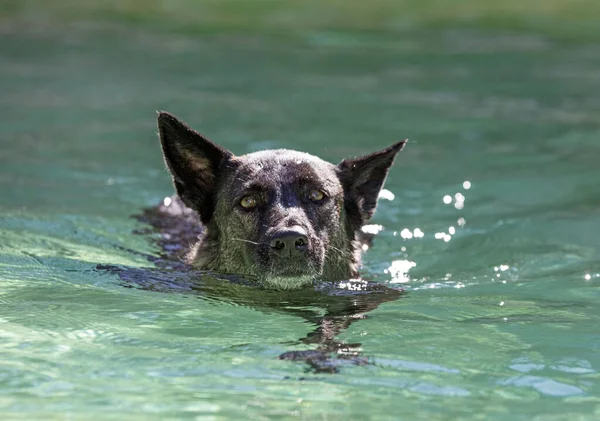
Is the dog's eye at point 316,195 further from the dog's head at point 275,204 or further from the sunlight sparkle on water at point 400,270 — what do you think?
the sunlight sparkle on water at point 400,270

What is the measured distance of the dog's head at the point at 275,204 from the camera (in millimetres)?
6516

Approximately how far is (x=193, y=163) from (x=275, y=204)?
1.03 metres

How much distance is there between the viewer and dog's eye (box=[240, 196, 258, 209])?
6.96 metres

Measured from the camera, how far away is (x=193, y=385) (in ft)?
16.2

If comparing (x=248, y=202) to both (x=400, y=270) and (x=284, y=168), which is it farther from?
(x=400, y=270)

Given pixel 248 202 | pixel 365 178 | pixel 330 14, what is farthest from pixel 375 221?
pixel 330 14

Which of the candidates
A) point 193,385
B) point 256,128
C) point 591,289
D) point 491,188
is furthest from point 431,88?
point 193,385

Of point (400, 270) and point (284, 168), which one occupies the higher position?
point (284, 168)

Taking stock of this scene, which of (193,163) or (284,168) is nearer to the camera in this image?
(284,168)

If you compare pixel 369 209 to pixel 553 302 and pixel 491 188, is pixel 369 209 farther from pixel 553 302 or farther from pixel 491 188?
pixel 491 188

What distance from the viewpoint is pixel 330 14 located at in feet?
61.9

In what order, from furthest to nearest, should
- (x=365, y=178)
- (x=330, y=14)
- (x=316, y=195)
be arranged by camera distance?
(x=330, y=14) → (x=365, y=178) → (x=316, y=195)

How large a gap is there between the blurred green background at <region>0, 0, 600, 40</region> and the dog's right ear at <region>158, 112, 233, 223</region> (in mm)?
9854

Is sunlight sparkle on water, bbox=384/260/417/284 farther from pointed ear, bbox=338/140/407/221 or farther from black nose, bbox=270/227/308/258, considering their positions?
black nose, bbox=270/227/308/258
